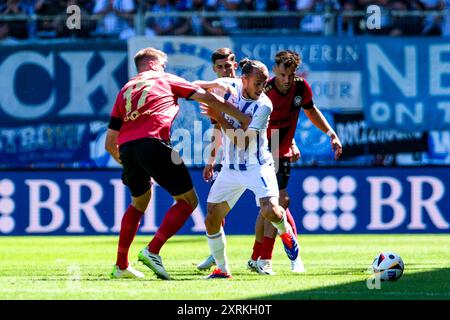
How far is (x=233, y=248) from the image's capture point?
15852mm

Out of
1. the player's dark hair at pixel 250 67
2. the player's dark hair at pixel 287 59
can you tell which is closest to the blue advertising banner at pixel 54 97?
the player's dark hair at pixel 287 59

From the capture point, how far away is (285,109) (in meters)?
11.5

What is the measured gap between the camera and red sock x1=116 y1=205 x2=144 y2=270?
10406 millimetres

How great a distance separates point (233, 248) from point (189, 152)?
246cm

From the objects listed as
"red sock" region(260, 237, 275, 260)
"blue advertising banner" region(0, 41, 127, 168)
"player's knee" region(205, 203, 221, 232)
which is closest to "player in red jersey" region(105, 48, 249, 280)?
"player's knee" region(205, 203, 221, 232)

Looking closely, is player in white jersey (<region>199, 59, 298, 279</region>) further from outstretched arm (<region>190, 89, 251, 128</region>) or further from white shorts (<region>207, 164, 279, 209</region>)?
outstretched arm (<region>190, 89, 251, 128</region>)

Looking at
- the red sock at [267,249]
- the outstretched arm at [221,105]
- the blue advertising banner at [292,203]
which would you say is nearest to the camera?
the outstretched arm at [221,105]

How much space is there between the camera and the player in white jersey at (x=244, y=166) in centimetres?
1012

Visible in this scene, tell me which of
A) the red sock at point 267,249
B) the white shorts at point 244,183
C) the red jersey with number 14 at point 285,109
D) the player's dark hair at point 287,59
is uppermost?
the player's dark hair at point 287,59

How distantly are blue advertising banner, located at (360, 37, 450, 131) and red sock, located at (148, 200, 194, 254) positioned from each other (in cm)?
825

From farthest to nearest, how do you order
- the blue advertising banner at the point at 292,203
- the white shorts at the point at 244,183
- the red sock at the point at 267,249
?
the blue advertising banner at the point at 292,203, the red sock at the point at 267,249, the white shorts at the point at 244,183

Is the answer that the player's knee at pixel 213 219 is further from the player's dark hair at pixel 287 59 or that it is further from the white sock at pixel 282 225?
the player's dark hair at pixel 287 59

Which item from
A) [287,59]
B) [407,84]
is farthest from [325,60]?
[287,59]
